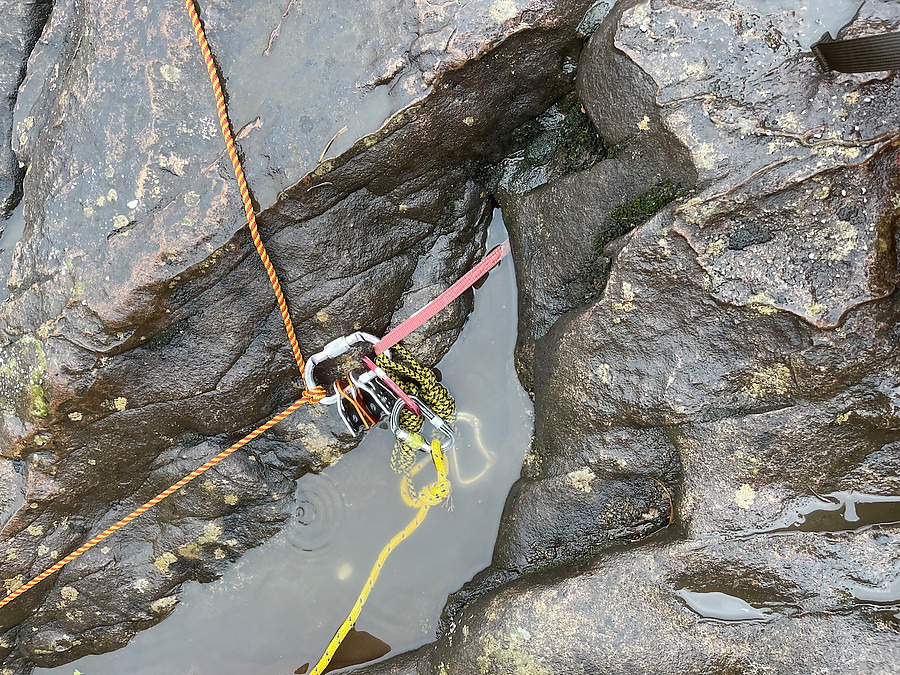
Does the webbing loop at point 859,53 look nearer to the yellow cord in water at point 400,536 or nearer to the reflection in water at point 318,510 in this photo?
the yellow cord in water at point 400,536

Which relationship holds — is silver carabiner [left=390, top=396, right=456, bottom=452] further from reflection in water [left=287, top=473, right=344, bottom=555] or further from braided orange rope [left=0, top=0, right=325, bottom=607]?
reflection in water [left=287, top=473, right=344, bottom=555]

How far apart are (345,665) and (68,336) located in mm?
2275

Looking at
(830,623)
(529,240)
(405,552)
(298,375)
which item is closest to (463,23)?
(529,240)

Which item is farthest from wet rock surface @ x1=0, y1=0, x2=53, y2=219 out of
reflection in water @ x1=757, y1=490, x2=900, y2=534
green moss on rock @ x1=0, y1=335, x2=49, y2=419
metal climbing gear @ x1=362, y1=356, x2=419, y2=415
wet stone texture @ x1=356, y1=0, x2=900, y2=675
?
reflection in water @ x1=757, y1=490, x2=900, y2=534

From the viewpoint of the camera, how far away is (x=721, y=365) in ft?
7.93

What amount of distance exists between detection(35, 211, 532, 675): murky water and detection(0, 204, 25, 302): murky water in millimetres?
1853

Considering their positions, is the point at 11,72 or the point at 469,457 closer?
the point at 11,72

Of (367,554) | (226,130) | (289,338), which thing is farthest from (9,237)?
(367,554)

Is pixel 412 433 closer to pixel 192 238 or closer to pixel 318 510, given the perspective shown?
pixel 318 510

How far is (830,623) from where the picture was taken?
238 cm

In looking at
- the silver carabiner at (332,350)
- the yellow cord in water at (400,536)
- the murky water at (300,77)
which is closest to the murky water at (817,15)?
the murky water at (300,77)

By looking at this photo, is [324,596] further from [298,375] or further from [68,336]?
[68,336]

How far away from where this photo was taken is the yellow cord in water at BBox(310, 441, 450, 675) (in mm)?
3268

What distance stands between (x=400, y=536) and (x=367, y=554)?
0.73ft
